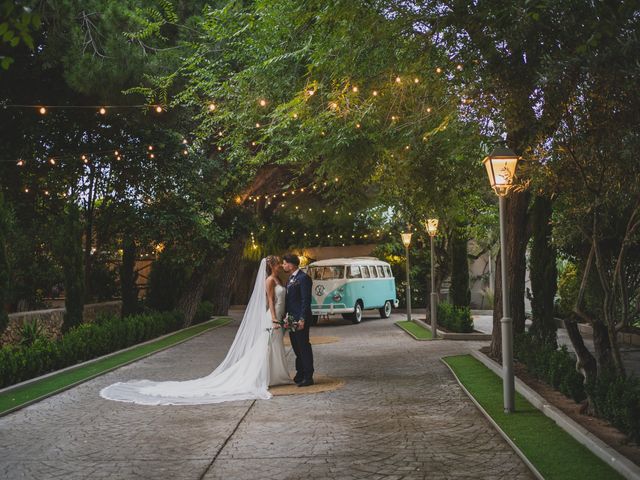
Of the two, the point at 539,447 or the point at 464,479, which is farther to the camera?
the point at 539,447

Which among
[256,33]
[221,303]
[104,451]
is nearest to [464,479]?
[104,451]

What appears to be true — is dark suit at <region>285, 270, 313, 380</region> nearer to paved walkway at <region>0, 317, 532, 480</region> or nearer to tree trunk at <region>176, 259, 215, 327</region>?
paved walkway at <region>0, 317, 532, 480</region>

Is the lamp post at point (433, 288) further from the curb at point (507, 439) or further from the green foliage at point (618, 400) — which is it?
the green foliage at point (618, 400)

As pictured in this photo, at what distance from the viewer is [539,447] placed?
6.72 metres

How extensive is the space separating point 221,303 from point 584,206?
21.9 metres

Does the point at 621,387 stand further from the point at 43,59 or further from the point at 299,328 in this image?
the point at 43,59

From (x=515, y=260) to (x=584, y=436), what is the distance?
22.3ft

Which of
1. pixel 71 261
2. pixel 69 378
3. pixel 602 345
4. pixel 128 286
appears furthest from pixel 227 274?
pixel 602 345

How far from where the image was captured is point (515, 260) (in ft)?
43.5

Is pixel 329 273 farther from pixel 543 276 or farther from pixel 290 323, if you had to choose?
pixel 290 323

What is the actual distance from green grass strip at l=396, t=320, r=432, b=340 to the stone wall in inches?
352

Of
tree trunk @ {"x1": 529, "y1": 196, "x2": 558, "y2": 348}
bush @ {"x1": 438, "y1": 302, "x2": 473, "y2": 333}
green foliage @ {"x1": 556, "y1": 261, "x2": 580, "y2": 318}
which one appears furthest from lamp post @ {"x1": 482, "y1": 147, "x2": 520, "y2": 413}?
green foliage @ {"x1": 556, "y1": 261, "x2": 580, "y2": 318}

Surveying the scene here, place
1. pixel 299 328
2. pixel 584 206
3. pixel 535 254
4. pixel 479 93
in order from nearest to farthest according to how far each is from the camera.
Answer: pixel 584 206, pixel 479 93, pixel 299 328, pixel 535 254

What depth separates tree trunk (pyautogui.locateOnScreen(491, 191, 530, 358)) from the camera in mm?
13117
